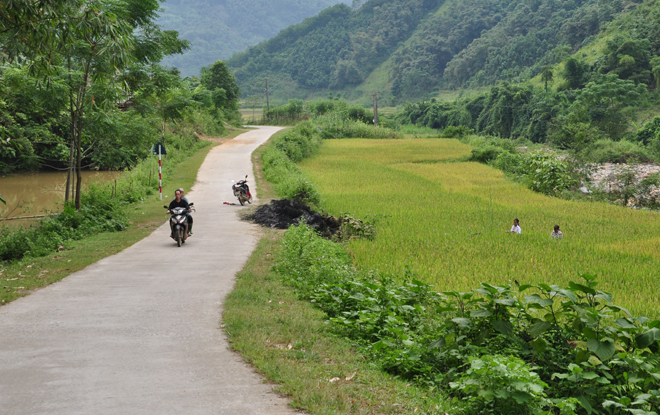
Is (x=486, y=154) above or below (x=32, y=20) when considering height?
below

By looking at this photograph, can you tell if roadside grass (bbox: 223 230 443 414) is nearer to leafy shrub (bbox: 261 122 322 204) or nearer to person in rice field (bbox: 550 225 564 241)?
person in rice field (bbox: 550 225 564 241)

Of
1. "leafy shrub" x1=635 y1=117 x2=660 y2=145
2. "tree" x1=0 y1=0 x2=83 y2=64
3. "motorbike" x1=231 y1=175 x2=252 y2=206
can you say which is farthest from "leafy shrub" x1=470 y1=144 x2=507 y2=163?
"tree" x1=0 y1=0 x2=83 y2=64

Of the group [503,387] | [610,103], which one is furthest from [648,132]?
[503,387]

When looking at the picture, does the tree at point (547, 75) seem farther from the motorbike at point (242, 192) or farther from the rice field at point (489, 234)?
the motorbike at point (242, 192)

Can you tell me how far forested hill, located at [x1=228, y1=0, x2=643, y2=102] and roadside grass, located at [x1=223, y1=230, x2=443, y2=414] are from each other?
85.3 meters

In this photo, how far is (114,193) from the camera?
1959 cm

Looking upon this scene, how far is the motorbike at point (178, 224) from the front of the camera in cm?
1230

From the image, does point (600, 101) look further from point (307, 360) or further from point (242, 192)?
point (307, 360)

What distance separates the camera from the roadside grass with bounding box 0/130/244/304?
8.75 meters

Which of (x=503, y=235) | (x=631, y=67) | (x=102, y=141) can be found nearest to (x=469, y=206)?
(x=503, y=235)

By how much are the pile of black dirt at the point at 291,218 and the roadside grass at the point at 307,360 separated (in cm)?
586

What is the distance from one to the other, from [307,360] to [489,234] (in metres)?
9.22

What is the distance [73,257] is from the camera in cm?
1099

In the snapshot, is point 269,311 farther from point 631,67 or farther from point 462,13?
point 462,13
